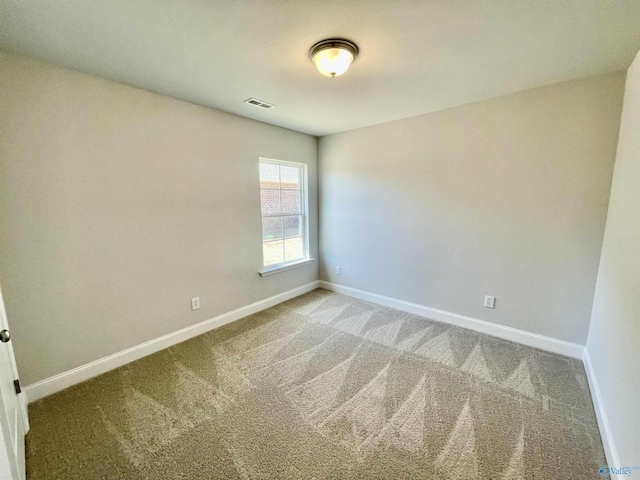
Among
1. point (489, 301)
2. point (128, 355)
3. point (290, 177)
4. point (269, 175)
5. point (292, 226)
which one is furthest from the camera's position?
point (292, 226)

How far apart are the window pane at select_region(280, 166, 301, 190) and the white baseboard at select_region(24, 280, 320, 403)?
5.24 feet

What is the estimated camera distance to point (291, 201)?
12.3 ft

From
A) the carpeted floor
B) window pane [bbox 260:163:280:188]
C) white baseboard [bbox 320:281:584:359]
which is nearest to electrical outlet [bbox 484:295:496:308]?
white baseboard [bbox 320:281:584:359]

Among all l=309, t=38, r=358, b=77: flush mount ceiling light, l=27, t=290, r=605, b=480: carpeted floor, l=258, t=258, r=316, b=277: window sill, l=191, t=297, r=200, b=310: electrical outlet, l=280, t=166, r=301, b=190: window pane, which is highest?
l=309, t=38, r=358, b=77: flush mount ceiling light

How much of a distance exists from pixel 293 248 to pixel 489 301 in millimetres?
2516

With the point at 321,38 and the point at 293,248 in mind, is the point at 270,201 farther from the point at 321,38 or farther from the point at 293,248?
the point at 321,38

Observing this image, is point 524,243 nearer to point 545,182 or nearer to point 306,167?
point 545,182

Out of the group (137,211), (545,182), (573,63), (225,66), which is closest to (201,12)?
(225,66)

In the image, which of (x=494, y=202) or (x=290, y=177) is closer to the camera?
(x=494, y=202)

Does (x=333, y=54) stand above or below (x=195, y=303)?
above

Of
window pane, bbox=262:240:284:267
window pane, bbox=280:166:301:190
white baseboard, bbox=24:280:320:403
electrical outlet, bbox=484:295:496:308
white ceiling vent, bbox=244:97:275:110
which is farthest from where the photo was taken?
window pane, bbox=280:166:301:190

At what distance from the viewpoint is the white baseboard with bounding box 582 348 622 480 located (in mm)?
1336

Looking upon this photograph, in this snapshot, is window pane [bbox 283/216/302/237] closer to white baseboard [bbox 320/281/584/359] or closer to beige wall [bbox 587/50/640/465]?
white baseboard [bbox 320/281/584/359]

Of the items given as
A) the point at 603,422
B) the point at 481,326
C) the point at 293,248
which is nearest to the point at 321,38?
the point at 293,248
